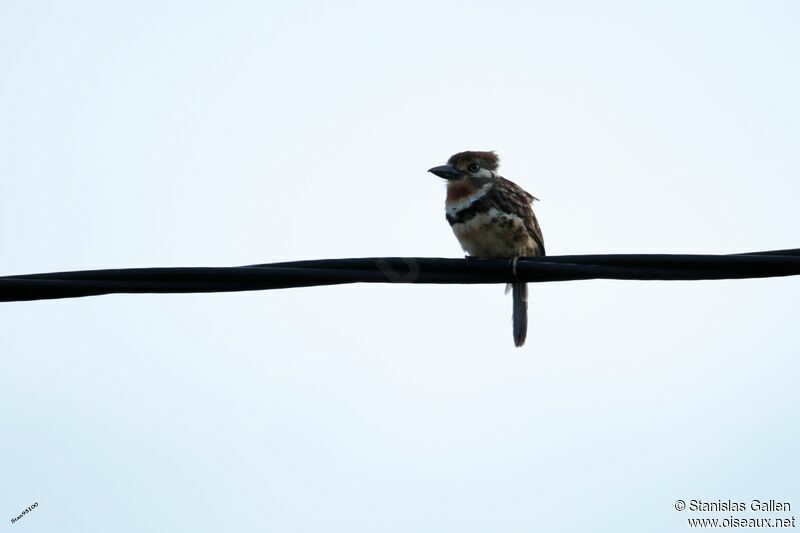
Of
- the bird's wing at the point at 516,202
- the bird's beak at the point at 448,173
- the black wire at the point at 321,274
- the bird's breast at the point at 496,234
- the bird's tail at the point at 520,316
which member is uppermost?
the bird's beak at the point at 448,173

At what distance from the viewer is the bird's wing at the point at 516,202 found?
657 centimetres

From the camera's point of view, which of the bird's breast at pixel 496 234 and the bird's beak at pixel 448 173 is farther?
the bird's beak at pixel 448 173

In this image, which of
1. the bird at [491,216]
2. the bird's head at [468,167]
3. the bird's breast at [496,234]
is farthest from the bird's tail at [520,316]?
the bird's head at [468,167]

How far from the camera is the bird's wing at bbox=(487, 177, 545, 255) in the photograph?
6.57 m

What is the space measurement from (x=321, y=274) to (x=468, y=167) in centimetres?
289

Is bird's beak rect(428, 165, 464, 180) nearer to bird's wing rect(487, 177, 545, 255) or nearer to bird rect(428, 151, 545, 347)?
bird rect(428, 151, 545, 347)

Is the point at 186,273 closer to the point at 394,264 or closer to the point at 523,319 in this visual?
the point at 394,264

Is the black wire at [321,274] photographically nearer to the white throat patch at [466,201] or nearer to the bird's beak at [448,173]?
the white throat patch at [466,201]

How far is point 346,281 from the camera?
4.28 m

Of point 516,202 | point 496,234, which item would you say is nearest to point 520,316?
point 496,234

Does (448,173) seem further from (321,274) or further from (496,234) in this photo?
(321,274)

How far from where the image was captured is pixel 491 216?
6449mm

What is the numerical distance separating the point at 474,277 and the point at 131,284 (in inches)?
53.5

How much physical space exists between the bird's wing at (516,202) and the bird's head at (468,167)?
153 mm
